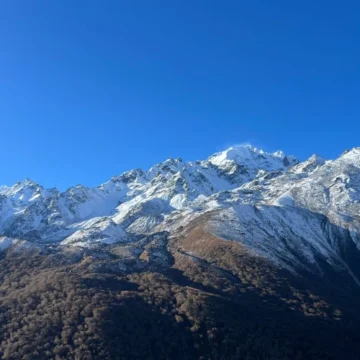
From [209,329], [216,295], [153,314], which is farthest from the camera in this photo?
Answer: [216,295]

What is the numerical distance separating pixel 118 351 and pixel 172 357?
55.7 feet

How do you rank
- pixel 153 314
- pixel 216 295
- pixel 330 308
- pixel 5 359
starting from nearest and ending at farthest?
pixel 5 359, pixel 153 314, pixel 216 295, pixel 330 308

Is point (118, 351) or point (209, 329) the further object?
point (209, 329)

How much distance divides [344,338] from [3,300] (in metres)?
121

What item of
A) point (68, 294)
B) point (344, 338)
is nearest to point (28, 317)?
point (68, 294)

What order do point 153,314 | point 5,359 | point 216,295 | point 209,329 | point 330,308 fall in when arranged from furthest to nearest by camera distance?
1. point 330,308
2. point 216,295
3. point 153,314
4. point 209,329
5. point 5,359

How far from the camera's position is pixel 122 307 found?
172 metres

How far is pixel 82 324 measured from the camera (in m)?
161

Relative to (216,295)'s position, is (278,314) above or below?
below

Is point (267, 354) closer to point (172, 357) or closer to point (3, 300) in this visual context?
point (172, 357)

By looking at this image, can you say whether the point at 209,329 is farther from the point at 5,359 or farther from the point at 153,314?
the point at 5,359

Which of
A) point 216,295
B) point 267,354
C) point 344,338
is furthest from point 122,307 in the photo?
point 344,338

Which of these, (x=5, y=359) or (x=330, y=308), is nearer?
(x=5, y=359)

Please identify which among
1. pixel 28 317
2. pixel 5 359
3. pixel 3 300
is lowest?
pixel 5 359
